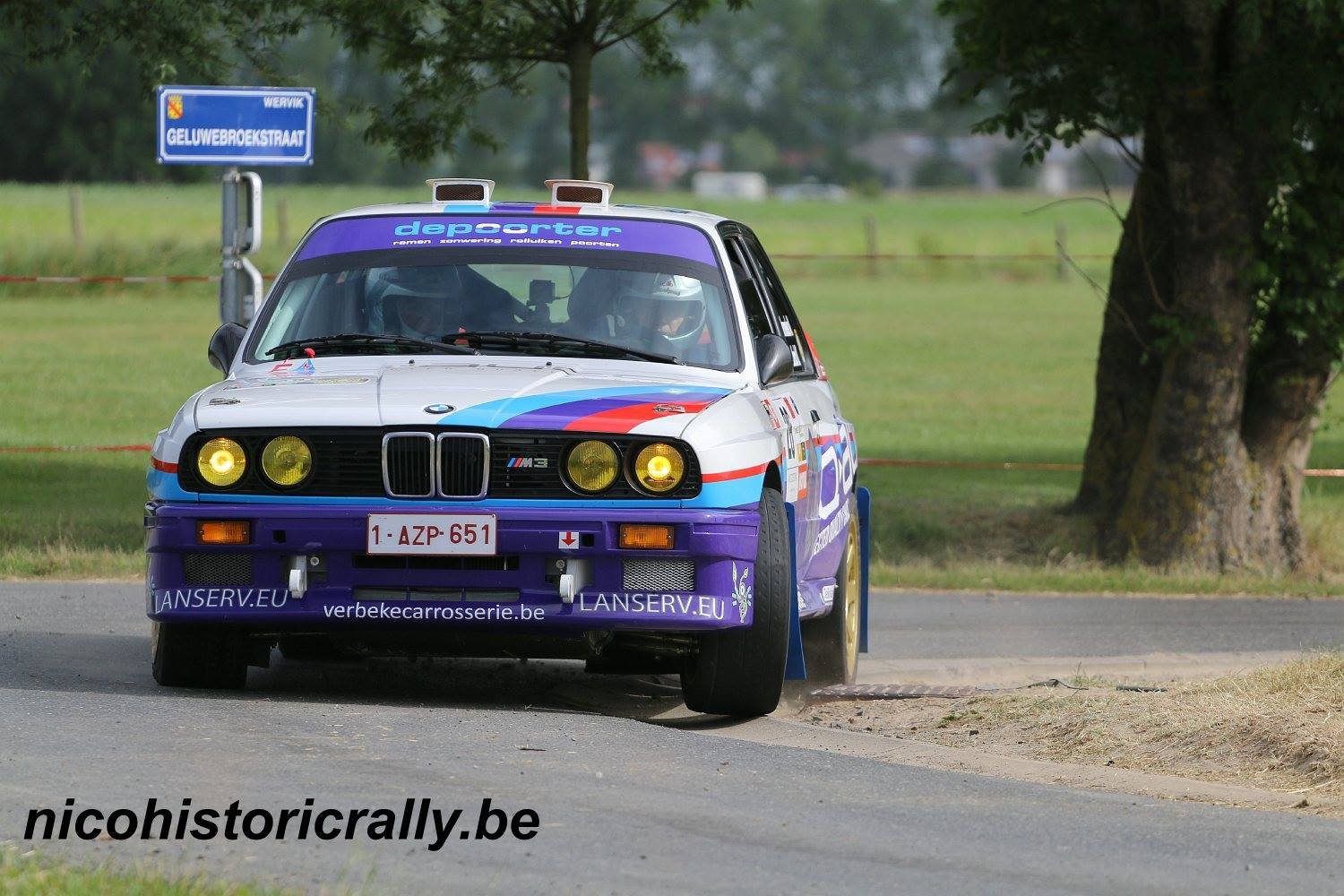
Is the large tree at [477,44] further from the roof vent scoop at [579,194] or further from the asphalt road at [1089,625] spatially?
the roof vent scoop at [579,194]

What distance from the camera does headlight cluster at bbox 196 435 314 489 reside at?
7.34m

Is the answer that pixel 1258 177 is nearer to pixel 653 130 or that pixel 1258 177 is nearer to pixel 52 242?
pixel 52 242

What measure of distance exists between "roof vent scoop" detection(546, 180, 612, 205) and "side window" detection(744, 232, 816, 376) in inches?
24.5

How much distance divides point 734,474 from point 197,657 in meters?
2.02

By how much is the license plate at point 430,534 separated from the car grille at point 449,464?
0.08 m

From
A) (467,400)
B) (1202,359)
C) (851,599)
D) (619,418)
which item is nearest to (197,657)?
(467,400)

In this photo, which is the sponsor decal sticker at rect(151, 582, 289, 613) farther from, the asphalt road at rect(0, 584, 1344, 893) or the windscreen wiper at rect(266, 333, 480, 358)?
the windscreen wiper at rect(266, 333, 480, 358)

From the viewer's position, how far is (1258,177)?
14219 mm

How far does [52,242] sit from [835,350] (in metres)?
12.0

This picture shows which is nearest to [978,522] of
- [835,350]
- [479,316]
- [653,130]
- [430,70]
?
[430,70]

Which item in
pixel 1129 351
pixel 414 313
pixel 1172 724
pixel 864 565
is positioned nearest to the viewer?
pixel 1172 724

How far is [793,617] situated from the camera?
7949 mm

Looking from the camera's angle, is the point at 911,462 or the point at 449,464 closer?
the point at 449,464

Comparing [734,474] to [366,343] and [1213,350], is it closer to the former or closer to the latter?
[366,343]
